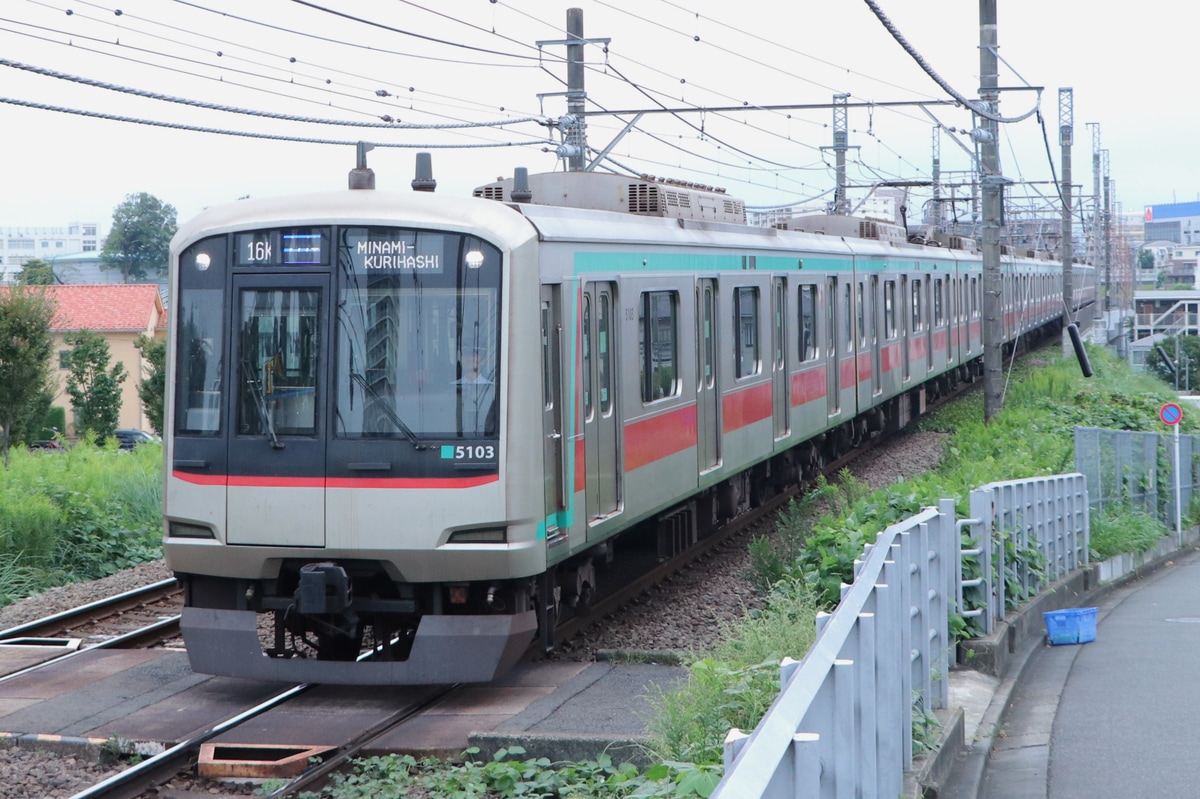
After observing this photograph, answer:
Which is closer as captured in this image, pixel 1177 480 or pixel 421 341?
pixel 421 341

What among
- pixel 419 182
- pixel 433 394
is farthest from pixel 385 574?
pixel 419 182

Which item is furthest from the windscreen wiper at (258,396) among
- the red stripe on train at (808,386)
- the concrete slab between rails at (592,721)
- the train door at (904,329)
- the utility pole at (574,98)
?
the train door at (904,329)

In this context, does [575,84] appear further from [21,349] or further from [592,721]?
[592,721]

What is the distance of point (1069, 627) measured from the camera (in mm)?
10344

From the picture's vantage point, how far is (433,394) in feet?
25.9

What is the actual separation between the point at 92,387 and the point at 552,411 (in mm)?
39799

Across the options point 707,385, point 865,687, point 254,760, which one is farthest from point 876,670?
point 707,385

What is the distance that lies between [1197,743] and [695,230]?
602 centimetres

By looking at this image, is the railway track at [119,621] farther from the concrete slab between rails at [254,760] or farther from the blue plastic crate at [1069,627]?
the blue plastic crate at [1069,627]

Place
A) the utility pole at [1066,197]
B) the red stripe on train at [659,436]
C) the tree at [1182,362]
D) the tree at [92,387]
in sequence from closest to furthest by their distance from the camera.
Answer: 1. the red stripe on train at [659,436]
2. the utility pole at [1066,197]
3. the tree at [92,387]
4. the tree at [1182,362]

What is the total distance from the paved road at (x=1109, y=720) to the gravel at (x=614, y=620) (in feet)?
5.68

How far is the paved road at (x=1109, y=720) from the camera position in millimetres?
6578

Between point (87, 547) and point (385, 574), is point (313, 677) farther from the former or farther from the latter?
point (87, 547)

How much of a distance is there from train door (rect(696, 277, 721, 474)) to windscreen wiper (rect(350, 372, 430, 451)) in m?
4.12
